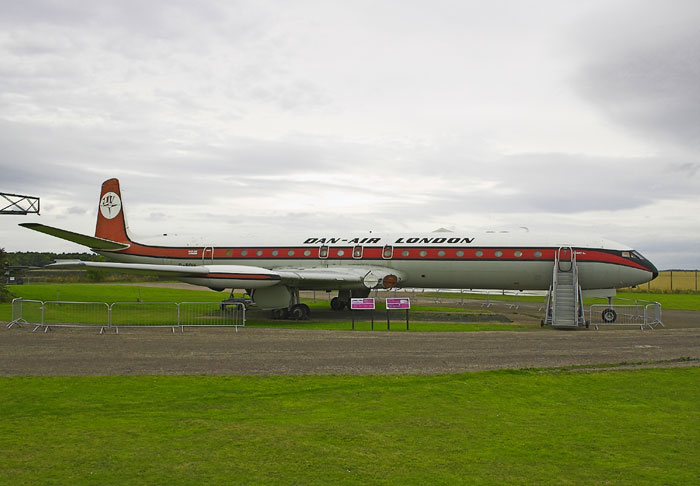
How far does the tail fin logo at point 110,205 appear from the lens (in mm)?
30031

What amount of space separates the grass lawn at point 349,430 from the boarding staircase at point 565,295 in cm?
1063

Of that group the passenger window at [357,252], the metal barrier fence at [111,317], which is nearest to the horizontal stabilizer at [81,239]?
the metal barrier fence at [111,317]

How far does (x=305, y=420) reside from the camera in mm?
7691

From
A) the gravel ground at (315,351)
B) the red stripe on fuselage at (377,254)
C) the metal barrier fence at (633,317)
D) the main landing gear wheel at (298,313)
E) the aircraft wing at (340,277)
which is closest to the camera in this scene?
the gravel ground at (315,351)

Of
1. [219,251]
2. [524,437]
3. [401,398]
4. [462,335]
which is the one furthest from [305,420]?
[219,251]

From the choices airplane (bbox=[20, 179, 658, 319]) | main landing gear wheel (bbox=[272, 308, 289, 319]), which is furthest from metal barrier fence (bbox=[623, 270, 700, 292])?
main landing gear wheel (bbox=[272, 308, 289, 319])

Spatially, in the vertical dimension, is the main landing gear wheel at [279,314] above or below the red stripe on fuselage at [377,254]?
below

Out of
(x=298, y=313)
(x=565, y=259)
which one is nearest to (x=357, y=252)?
(x=298, y=313)

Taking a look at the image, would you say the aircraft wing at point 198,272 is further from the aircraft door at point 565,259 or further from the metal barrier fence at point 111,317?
the aircraft door at point 565,259

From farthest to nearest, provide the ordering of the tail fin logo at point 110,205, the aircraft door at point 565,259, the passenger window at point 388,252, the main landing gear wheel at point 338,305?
the tail fin logo at point 110,205, the main landing gear wheel at point 338,305, the passenger window at point 388,252, the aircraft door at point 565,259

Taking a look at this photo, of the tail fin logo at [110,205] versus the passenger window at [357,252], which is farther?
the tail fin logo at [110,205]

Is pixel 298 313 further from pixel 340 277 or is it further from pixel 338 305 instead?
pixel 338 305

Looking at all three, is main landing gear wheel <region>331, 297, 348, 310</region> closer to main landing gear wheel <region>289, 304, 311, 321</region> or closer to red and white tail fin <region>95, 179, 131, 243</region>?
main landing gear wheel <region>289, 304, 311, 321</region>

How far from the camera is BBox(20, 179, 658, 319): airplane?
22.7 metres
